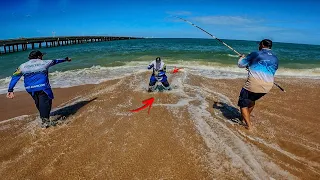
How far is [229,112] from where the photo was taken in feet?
24.1

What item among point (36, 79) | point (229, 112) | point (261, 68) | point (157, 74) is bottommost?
point (229, 112)

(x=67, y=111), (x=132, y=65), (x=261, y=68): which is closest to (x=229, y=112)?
(x=261, y=68)

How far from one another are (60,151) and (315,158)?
4.71 meters

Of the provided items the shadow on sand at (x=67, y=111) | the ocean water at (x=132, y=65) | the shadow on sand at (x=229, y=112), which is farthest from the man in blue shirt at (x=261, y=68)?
the ocean water at (x=132, y=65)

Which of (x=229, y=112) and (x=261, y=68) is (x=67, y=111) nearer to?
(x=229, y=112)

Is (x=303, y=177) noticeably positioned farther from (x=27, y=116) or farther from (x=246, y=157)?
(x=27, y=116)

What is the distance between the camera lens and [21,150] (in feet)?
16.2

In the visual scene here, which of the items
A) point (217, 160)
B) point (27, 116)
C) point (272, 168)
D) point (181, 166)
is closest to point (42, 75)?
point (27, 116)

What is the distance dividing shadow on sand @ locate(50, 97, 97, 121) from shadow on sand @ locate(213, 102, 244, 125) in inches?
162

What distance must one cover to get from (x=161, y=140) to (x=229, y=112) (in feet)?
9.45

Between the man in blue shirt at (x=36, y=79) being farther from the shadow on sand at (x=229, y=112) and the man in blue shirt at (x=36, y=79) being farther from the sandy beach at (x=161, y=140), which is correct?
the shadow on sand at (x=229, y=112)

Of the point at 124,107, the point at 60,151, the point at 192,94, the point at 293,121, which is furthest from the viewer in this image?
the point at 192,94

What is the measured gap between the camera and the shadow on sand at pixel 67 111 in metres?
6.89

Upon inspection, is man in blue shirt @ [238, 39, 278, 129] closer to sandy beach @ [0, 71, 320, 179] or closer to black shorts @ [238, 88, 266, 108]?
black shorts @ [238, 88, 266, 108]
